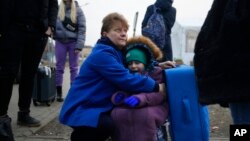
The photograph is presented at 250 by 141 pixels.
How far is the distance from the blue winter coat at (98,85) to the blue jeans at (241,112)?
1.20 metres

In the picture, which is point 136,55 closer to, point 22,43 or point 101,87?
point 101,87

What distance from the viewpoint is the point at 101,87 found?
359cm

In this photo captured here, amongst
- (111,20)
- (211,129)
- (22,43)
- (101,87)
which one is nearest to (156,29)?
(211,129)

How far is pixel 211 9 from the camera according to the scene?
95.4 inches

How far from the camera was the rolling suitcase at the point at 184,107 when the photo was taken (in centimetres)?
342

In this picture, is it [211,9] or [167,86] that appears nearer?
[211,9]

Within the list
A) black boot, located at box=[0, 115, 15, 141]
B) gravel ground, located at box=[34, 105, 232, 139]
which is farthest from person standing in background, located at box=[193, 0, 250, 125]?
gravel ground, located at box=[34, 105, 232, 139]

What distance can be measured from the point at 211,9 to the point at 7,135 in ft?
7.89

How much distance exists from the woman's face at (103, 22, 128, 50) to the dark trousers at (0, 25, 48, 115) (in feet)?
3.68

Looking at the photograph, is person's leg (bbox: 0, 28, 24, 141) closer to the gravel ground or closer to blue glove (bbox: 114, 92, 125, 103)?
the gravel ground

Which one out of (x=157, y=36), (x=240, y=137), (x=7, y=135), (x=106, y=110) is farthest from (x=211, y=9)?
(x=157, y=36)

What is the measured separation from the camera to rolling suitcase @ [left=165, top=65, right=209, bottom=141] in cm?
342

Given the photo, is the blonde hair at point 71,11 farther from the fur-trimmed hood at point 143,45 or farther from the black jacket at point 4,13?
the fur-trimmed hood at point 143,45

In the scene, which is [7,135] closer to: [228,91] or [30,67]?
[30,67]
